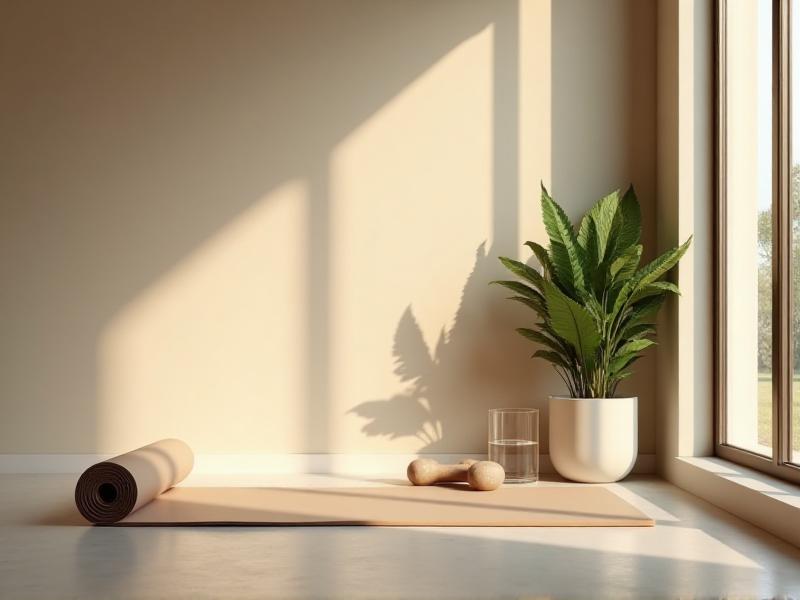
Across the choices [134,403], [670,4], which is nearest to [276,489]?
[134,403]

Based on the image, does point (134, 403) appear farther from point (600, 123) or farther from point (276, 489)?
point (600, 123)

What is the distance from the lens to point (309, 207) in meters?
3.32

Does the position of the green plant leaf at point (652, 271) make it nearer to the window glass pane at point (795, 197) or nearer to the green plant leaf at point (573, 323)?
the green plant leaf at point (573, 323)

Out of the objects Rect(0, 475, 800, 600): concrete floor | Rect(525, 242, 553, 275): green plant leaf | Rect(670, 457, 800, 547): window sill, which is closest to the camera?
Rect(0, 475, 800, 600): concrete floor

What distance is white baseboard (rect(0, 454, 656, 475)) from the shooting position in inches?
127

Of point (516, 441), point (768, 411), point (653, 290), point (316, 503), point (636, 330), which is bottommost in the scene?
point (316, 503)

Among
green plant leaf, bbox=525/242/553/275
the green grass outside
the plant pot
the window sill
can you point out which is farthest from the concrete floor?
green plant leaf, bbox=525/242/553/275

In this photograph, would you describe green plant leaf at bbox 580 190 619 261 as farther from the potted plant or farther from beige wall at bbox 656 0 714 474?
beige wall at bbox 656 0 714 474

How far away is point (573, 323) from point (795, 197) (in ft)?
2.59

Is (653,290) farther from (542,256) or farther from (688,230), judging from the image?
(542,256)

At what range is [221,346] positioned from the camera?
10.8ft

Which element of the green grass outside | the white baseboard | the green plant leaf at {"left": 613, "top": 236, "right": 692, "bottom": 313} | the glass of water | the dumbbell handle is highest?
the green plant leaf at {"left": 613, "top": 236, "right": 692, "bottom": 313}

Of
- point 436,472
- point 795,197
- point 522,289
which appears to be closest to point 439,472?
point 436,472

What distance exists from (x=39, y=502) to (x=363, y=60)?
6.33 ft
